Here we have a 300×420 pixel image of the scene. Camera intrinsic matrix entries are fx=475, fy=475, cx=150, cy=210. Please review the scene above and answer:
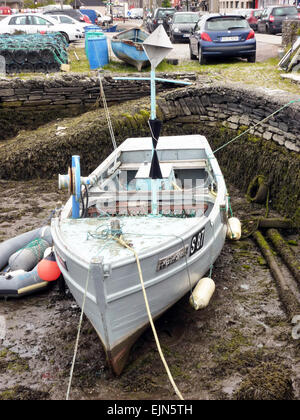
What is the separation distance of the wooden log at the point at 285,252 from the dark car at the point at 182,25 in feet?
51.3

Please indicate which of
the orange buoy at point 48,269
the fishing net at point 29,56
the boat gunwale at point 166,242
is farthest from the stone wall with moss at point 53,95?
the orange buoy at point 48,269

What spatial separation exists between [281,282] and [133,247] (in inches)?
106

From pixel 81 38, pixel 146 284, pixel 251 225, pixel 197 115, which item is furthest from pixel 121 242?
pixel 81 38

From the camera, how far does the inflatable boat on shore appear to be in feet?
21.9

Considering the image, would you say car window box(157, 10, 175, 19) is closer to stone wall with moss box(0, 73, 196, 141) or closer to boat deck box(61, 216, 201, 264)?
stone wall with moss box(0, 73, 196, 141)

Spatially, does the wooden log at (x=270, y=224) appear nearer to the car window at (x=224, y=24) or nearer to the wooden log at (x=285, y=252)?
the wooden log at (x=285, y=252)

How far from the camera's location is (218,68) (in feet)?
46.6

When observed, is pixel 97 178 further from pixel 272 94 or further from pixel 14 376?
pixel 272 94

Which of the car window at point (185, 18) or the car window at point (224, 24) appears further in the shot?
the car window at point (185, 18)

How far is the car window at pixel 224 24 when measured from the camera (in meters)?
14.2

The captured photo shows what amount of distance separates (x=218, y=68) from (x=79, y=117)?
15.1 feet

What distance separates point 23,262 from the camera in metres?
7.09

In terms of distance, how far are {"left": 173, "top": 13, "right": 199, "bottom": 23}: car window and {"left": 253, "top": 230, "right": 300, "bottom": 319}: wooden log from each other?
16.7 metres

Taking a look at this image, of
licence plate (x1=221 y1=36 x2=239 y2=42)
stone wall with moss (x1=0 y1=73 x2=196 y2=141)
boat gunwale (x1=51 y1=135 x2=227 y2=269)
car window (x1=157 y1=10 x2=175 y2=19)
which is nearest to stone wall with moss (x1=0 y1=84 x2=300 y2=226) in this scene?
stone wall with moss (x1=0 y1=73 x2=196 y2=141)
